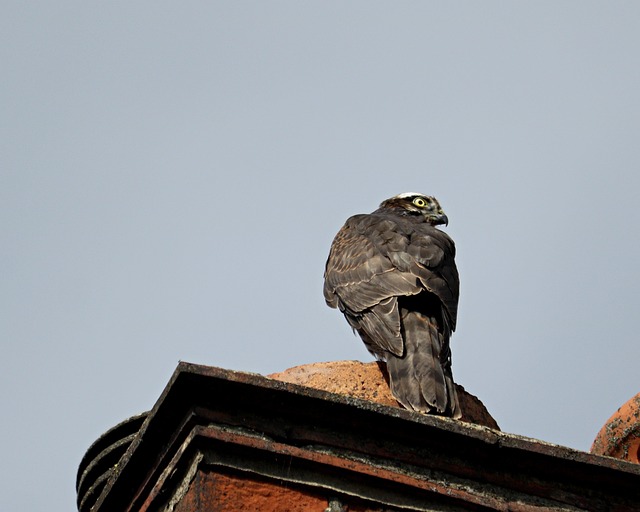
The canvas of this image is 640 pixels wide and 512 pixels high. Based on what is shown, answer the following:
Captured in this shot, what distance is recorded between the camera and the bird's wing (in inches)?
296

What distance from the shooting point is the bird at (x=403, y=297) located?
643 centimetres

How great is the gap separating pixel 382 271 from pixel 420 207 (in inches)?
98.3

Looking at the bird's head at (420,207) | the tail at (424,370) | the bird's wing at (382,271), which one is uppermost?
the bird's head at (420,207)

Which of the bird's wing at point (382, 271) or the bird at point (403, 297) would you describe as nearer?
the bird at point (403, 297)

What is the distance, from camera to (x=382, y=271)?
318 inches

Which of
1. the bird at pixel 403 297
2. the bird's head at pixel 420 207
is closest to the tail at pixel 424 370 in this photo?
the bird at pixel 403 297

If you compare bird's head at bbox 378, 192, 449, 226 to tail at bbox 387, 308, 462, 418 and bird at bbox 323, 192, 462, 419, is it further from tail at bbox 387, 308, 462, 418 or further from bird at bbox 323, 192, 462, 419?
tail at bbox 387, 308, 462, 418

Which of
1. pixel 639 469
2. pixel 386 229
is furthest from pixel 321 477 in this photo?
pixel 386 229

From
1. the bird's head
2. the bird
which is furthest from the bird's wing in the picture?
the bird's head

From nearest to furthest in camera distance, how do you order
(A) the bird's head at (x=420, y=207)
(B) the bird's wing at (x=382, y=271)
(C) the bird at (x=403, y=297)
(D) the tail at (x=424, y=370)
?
(D) the tail at (x=424, y=370) → (C) the bird at (x=403, y=297) → (B) the bird's wing at (x=382, y=271) → (A) the bird's head at (x=420, y=207)

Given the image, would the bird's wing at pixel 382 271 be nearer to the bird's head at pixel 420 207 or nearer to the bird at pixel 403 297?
the bird at pixel 403 297

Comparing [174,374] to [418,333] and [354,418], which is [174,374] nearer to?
[354,418]

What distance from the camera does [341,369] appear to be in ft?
19.0

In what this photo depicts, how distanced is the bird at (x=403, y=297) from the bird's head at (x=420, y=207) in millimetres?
898
